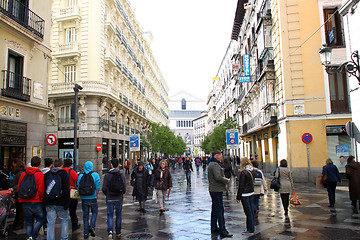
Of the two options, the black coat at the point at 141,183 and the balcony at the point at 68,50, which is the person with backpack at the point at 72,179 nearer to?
the black coat at the point at 141,183

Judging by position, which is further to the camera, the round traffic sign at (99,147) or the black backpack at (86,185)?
the round traffic sign at (99,147)

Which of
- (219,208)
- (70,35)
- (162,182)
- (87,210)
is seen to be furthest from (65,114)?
(219,208)

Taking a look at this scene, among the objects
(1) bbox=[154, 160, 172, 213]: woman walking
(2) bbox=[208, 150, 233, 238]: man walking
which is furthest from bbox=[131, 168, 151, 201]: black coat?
(2) bbox=[208, 150, 233, 238]: man walking

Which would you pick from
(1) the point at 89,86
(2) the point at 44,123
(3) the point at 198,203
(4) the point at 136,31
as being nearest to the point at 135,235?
(3) the point at 198,203

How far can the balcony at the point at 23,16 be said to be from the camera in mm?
12570

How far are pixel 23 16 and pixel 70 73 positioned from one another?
500 inches

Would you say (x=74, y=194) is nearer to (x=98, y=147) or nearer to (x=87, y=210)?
(x=87, y=210)

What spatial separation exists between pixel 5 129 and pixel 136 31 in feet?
103

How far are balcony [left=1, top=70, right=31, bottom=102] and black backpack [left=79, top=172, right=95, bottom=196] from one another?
302 inches

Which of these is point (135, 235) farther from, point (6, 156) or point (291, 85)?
Answer: point (291, 85)

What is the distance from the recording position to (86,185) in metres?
6.67

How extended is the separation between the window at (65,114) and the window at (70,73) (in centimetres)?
240

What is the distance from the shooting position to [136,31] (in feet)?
135

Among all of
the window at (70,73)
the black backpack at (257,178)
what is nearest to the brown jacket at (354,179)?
the black backpack at (257,178)
